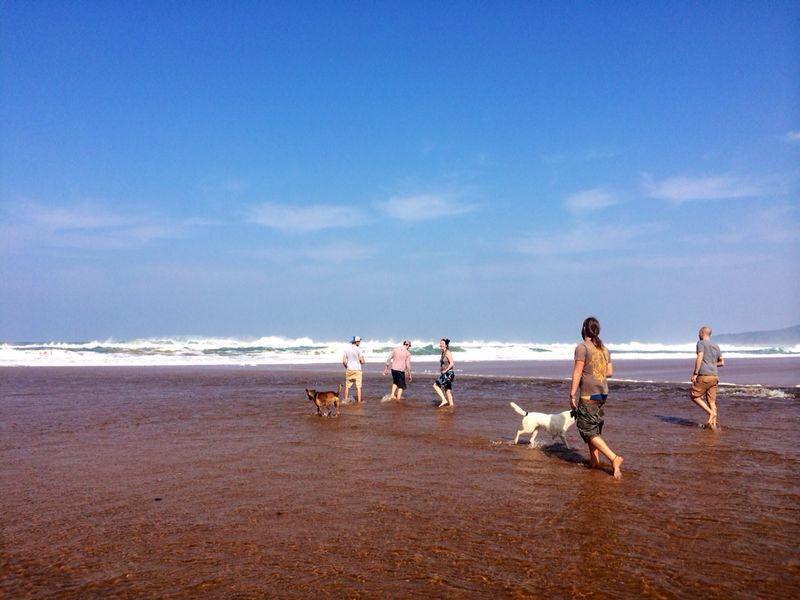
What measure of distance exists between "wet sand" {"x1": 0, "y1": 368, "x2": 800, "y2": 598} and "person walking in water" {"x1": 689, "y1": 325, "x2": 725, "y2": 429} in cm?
53

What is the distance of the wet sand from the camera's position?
14.0 ft

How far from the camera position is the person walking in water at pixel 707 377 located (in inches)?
457

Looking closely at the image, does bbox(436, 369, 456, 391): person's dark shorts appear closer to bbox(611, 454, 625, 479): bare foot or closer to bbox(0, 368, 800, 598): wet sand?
bbox(0, 368, 800, 598): wet sand

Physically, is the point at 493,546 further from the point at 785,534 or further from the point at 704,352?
the point at 704,352

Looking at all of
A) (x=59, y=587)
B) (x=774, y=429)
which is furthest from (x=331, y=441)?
(x=774, y=429)

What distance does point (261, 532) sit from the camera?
17.3ft

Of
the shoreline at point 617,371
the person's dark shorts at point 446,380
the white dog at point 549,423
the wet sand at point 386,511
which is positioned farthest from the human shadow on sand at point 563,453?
the shoreline at point 617,371

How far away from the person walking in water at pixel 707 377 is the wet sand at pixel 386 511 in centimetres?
53

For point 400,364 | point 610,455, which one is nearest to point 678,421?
point 610,455

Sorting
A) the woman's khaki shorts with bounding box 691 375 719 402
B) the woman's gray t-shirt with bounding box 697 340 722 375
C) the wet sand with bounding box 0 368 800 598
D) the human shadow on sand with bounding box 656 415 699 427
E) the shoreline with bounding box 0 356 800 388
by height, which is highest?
the woman's gray t-shirt with bounding box 697 340 722 375

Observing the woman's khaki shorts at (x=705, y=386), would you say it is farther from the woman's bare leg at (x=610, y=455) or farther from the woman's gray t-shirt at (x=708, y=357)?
the woman's bare leg at (x=610, y=455)

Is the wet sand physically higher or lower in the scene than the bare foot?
lower

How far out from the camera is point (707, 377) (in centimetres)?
1162

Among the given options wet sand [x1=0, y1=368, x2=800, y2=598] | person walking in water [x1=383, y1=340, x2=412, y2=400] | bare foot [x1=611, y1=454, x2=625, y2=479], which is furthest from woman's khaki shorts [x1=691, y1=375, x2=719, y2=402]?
person walking in water [x1=383, y1=340, x2=412, y2=400]
